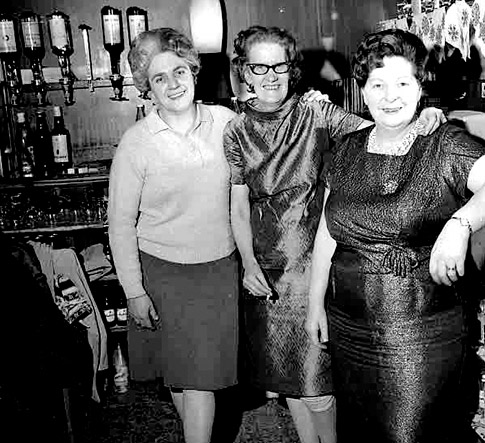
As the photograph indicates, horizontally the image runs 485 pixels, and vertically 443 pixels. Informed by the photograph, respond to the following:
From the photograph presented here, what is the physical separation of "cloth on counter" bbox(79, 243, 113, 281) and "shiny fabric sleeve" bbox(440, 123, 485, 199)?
191cm

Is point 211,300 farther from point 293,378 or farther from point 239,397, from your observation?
point 239,397

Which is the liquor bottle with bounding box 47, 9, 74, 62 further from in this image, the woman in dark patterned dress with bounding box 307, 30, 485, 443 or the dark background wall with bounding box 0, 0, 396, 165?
the woman in dark patterned dress with bounding box 307, 30, 485, 443

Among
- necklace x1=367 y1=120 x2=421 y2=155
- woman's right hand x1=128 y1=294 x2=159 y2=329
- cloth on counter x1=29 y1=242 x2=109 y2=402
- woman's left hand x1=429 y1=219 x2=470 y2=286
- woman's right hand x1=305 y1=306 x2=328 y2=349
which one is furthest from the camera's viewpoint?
cloth on counter x1=29 y1=242 x2=109 y2=402

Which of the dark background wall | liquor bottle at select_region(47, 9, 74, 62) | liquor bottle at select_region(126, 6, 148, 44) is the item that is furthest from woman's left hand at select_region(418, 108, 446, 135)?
liquor bottle at select_region(47, 9, 74, 62)

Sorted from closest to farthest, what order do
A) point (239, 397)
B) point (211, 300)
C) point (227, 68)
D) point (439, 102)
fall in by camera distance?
1. point (211, 300)
2. point (439, 102)
3. point (239, 397)
4. point (227, 68)

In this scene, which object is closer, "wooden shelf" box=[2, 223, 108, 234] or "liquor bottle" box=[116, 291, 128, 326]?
"wooden shelf" box=[2, 223, 108, 234]

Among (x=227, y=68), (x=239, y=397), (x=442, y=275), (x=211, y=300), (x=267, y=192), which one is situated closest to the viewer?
(x=442, y=275)

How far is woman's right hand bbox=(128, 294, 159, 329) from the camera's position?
6.75 feet

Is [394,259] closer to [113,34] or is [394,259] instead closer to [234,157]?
[234,157]

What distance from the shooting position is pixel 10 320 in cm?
227

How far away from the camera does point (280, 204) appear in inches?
76.3

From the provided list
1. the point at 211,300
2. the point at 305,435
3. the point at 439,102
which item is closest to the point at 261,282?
the point at 211,300

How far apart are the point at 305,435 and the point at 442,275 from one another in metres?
1.00

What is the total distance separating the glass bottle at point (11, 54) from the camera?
9.81 ft
